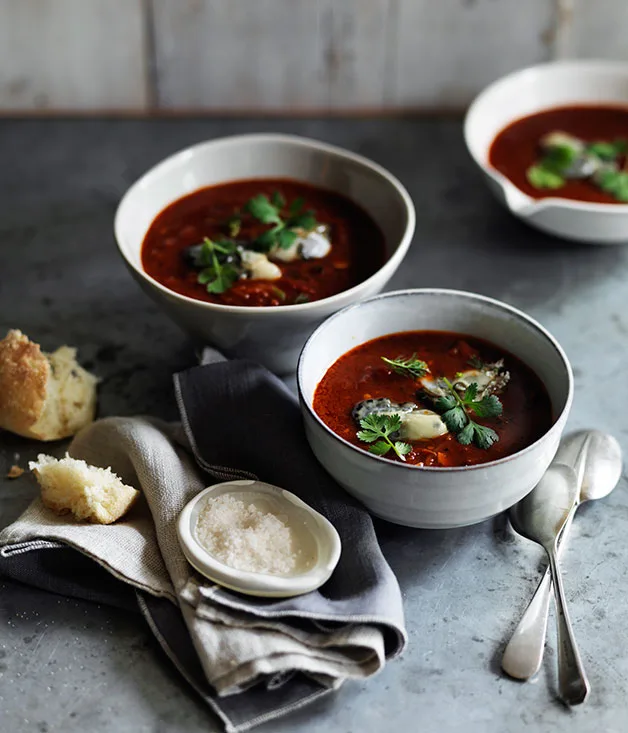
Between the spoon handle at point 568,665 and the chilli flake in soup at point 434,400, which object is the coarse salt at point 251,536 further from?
the spoon handle at point 568,665

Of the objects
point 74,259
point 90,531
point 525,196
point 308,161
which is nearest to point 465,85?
point 525,196

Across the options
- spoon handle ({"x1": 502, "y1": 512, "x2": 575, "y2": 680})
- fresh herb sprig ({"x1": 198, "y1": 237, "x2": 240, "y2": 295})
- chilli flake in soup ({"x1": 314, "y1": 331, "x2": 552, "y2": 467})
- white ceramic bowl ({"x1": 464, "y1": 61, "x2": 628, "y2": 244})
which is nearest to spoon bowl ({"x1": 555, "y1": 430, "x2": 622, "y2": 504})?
chilli flake in soup ({"x1": 314, "y1": 331, "x2": 552, "y2": 467})

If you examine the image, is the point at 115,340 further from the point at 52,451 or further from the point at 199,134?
the point at 199,134

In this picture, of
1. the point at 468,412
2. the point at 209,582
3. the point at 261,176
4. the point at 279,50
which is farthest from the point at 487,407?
the point at 279,50

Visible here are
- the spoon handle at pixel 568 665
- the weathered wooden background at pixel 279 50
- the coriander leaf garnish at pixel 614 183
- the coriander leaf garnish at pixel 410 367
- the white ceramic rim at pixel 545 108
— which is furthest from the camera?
the weathered wooden background at pixel 279 50

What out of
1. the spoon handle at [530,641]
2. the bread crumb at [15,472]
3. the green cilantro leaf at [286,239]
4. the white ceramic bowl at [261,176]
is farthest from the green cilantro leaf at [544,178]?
the bread crumb at [15,472]

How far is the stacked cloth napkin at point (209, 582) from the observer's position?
148cm

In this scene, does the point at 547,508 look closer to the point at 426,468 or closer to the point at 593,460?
the point at 593,460

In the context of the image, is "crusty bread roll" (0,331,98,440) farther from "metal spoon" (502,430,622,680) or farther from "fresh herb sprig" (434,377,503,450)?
"metal spoon" (502,430,622,680)

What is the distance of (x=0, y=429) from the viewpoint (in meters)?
1.99

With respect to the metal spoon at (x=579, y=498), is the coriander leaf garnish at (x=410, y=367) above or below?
above

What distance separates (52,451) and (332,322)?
24.2 inches

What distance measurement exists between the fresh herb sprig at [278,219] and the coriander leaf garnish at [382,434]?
0.56m

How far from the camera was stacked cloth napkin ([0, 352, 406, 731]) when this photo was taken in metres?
1.48
